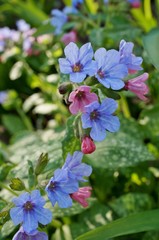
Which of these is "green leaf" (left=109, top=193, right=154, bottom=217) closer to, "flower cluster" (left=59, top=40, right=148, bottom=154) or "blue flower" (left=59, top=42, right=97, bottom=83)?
"flower cluster" (left=59, top=40, right=148, bottom=154)

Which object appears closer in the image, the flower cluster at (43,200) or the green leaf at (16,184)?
the flower cluster at (43,200)

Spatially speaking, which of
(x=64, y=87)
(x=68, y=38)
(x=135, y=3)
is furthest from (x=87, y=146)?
(x=135, y=3)

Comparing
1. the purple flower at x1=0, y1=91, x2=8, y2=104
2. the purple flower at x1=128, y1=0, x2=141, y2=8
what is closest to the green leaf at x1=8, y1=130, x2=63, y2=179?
the purple flower at x1=0, y1=91, x2=8, y2=104

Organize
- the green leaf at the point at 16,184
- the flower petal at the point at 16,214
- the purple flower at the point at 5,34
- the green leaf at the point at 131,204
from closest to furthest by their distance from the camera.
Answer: the flower petal at the point at 16,214
the green leaf at the point at 16,184
the green leaf at the point at 131,204
the purple flower at the point at 5,34

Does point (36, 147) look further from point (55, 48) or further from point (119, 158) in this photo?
point (55, 48)

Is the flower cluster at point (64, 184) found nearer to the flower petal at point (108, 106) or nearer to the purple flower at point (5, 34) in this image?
the flower petal at point (108, 106)

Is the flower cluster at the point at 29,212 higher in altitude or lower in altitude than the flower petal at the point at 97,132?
lower

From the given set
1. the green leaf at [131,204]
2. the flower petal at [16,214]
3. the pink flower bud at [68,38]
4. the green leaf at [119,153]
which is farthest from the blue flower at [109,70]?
the pink flower bud at [68,38]
